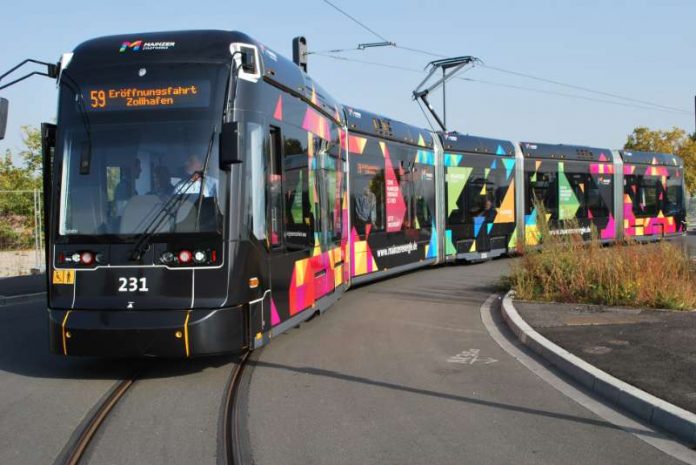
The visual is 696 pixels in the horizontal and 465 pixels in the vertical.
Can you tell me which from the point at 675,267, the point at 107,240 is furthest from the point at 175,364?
the point at 675,267

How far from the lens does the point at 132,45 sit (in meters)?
6.55

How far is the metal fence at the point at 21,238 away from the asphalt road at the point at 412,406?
1338 cm

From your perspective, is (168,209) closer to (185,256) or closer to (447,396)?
(185,256)

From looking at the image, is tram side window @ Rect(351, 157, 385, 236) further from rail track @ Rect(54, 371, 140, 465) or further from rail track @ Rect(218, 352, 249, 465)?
rail track @ Rect(54, 371, 140, 465)

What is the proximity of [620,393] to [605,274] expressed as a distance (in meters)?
5.34

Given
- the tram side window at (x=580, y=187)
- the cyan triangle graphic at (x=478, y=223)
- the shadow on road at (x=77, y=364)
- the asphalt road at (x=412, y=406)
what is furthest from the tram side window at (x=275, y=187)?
the tram side window at (x=580, y=187)

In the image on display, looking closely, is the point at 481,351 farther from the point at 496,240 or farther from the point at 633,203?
the point at 633,203

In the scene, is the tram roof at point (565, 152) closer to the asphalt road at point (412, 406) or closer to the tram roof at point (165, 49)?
the asphalt road at point (412, 406)

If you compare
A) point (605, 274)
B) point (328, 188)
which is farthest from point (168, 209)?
point (605, 274)

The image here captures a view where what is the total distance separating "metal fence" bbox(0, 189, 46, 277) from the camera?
64.6ft

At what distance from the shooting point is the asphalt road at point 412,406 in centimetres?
454

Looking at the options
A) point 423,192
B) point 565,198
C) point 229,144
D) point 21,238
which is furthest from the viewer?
point 565,198

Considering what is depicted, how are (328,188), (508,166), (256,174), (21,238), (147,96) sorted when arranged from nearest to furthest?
(147,96)
(256,174)
(328,188)
(508,166)
(21,238)

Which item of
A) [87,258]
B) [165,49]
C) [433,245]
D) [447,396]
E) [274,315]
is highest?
[165,49]
